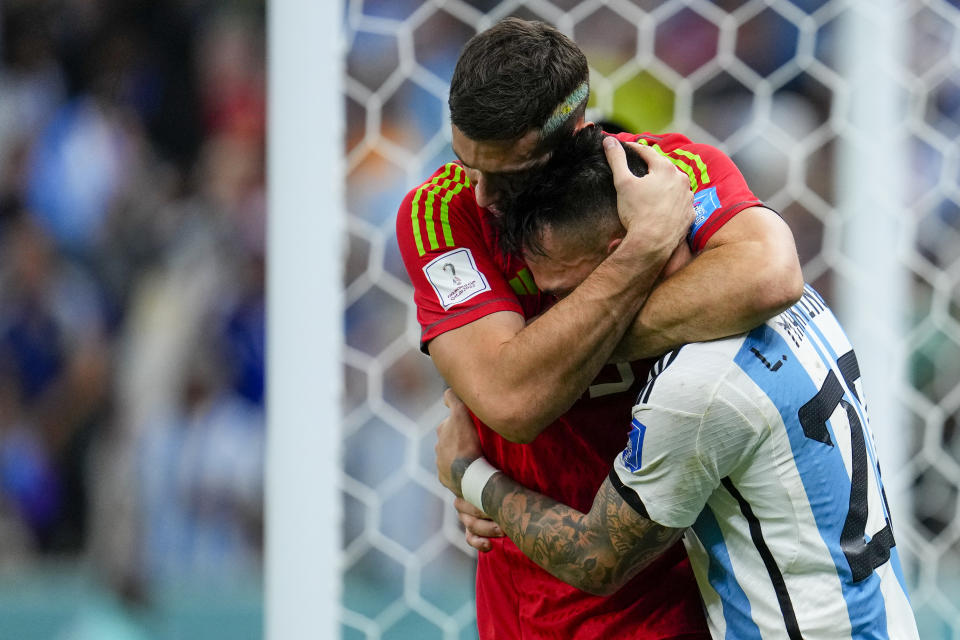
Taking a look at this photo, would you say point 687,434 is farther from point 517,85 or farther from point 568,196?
point 517,85

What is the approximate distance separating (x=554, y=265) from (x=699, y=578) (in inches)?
17.7

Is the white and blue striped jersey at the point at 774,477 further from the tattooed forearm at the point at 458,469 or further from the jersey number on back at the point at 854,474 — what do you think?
the tattooed forearm at the point at 458,469

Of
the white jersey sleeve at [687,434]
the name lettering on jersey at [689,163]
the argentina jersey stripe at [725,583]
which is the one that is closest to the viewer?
the white jersey sleeve at [687,434]

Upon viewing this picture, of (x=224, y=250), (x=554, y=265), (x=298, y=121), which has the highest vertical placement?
(x=554, y=265)

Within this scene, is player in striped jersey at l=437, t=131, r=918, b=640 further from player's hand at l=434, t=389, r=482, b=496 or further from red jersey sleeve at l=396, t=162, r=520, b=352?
player's hand at l=434, t=389, r=482, b=496

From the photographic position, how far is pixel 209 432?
3.86 meters

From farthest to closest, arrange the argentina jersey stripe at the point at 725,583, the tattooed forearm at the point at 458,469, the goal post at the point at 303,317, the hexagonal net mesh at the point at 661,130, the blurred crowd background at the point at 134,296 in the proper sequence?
the blurred crowd background at the point at 134,296 → the hexagonal net mesh at the point at 661,130 → the goal post at the point at 303,317 → the tattooed forearm at the point at 458,469 → the argentina jersey stripe at the point at 725,583

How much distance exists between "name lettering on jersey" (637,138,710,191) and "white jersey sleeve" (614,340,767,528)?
28cm

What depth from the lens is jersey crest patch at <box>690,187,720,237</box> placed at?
1.34 meters

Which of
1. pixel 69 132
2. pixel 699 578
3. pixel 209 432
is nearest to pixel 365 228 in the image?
pixel 699 578

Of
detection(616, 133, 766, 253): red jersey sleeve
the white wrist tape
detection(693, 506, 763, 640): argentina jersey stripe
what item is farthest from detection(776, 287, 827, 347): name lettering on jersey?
the white wrist tape


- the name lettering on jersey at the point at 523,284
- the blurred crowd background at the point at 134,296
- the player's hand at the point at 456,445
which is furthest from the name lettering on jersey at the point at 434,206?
the blurred crowd background at the point at 134,296

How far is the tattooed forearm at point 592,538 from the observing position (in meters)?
1.25

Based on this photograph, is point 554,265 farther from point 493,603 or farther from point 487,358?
point 493,603
